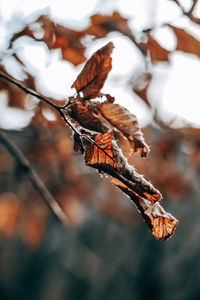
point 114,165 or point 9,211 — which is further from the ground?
point 114,165

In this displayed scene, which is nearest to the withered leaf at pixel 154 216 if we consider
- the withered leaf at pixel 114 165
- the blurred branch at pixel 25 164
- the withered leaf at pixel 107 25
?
the withered leaf at pixel 114 165

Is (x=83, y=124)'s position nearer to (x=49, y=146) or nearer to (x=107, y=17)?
(x=107, y=17)

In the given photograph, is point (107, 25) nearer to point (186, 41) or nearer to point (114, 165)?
point (186, 41)

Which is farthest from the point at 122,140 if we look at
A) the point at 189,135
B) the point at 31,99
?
the point at 189,135

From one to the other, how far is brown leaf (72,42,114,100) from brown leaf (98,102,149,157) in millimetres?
35

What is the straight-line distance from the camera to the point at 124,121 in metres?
0.47

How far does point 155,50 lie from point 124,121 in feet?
2.42

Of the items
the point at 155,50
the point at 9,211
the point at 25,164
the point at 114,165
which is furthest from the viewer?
the point at 9,211

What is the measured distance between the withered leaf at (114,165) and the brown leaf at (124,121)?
0.05 m

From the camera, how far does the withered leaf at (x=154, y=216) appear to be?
435 mm

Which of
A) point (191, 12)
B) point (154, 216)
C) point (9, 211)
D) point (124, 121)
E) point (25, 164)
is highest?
point (191, 12)

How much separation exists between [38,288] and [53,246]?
40.7 inches

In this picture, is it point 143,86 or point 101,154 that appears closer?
point 101,154

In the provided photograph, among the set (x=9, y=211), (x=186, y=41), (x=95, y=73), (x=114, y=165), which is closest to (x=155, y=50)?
(x=186, y=41)
